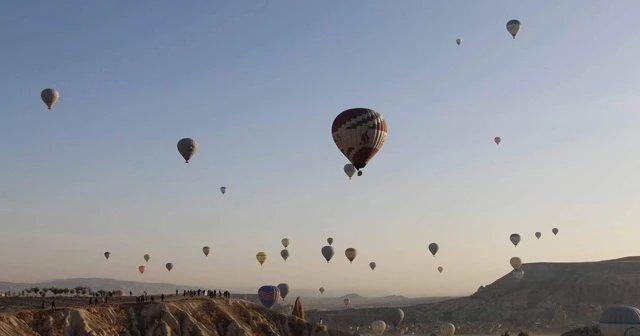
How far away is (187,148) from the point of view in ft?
300

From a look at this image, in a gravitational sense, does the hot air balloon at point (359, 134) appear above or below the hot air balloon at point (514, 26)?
below

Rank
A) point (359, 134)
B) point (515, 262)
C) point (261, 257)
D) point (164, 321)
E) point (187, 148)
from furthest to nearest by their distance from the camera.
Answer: point (515, 262) < point (261, 257) < point (187, 148) < point (164, 321) < point (359, 134)

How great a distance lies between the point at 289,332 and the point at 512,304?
112 meters

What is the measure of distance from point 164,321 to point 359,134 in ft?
111

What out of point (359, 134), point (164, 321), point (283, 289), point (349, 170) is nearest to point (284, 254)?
point (283, 289)

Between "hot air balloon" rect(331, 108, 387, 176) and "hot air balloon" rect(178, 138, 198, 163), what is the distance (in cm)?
3067

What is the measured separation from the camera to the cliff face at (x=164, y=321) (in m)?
69.7

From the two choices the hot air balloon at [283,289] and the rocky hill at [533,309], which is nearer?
the hot air balloon at [283,289]

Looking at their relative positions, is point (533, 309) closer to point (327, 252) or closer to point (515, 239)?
point (515, 239)

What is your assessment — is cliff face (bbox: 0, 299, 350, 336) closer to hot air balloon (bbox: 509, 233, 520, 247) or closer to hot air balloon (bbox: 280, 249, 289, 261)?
hot air balloon (bbox: 280, 249, 289, 261)

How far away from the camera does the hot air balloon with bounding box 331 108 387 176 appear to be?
66.0 m

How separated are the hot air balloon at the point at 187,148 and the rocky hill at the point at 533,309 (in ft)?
298

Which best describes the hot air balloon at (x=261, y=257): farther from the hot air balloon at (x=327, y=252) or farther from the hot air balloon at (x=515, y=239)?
the hot air balloon at (x=515, y=239)

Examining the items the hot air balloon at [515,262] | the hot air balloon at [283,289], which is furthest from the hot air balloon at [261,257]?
the hot air balloon at [515,262]
